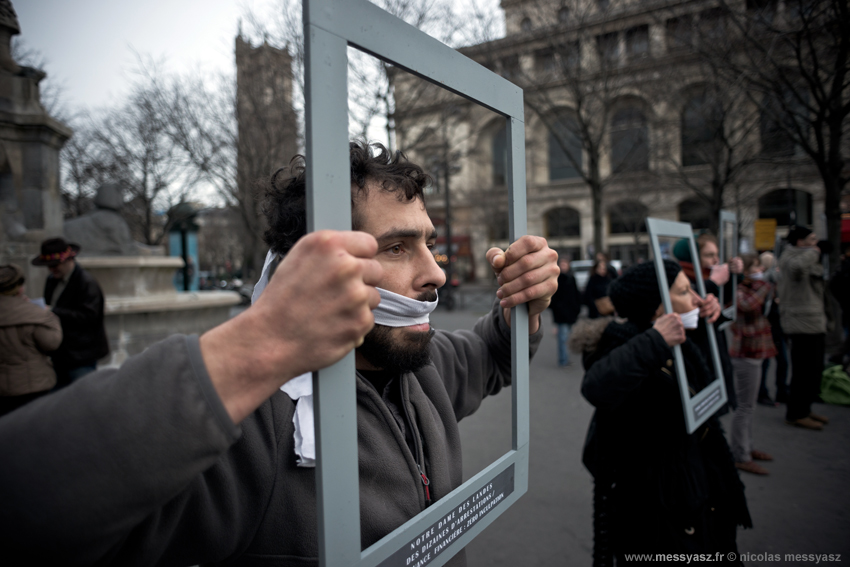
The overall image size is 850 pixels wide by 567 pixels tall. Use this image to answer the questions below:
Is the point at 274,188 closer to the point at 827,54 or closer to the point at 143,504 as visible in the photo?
the point at 143,504

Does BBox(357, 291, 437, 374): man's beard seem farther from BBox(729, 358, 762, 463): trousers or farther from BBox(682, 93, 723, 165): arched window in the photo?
BBox(682, 93, 723, 165): arched window

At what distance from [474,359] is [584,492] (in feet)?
9.23

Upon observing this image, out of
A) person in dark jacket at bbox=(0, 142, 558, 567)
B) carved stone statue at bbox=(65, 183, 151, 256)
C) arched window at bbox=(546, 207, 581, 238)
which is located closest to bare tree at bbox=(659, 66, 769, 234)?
person in dark jacket at bbox=(0, 142, 558, 567)

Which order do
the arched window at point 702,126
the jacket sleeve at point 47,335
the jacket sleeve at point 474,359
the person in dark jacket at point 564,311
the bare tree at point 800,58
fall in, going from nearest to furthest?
the jacket sleeve at point 474,359, the jacket sleeve at point 47,335, the bare tree at point 800,58, the person in dark jacket at point 564,311, the arched window at point 702,126

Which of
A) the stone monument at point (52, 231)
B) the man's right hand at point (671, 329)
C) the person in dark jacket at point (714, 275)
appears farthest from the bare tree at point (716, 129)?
the stone monument at point (52, 231)

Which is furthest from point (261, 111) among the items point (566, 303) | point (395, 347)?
point (395, 347)

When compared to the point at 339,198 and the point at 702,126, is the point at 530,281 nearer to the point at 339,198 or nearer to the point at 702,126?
the point at 339,198

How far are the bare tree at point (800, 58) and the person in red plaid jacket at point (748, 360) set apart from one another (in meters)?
3.37

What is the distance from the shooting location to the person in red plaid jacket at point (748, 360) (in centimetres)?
426

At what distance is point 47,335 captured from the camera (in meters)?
3.69

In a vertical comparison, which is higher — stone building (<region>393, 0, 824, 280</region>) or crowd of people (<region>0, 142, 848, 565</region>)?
stone building (<region>393, 0, 824, 280</region>)

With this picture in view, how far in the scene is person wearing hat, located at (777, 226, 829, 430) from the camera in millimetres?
5133

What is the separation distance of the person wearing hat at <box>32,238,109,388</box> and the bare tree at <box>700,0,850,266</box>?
26.5 ft

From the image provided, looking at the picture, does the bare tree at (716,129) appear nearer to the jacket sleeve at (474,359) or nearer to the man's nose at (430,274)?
the jacket sleeve at (474,359)
